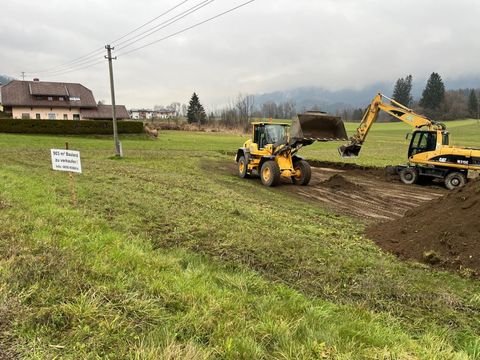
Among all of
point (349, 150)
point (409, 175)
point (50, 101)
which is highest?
point (50, 101)

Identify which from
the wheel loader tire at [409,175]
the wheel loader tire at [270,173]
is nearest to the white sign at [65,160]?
the wheel loader tire at [270,173]

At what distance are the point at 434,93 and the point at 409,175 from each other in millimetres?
100874

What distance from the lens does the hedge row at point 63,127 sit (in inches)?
1620

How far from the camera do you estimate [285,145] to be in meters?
15.3

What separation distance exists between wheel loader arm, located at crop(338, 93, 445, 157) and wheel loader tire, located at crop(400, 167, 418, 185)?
1975mm

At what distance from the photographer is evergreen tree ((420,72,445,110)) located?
104500 mm

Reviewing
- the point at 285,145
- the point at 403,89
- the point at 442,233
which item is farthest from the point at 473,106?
the point at 442,233

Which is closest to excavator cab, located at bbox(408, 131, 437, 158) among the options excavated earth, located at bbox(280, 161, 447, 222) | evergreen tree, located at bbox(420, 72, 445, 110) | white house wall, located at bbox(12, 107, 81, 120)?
excavated earth, located at bbox(280, 161, 447, 222)

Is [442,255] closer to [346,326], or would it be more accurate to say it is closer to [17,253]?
[346,326]

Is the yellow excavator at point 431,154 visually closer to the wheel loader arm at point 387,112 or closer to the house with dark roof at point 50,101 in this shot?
the wheel loader arm at point 387,112

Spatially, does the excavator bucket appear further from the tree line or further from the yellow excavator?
the tree line

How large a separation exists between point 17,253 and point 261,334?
3.41 meters

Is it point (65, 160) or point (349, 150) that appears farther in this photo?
point (349, 150)

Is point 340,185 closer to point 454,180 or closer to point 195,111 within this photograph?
point 454,180
